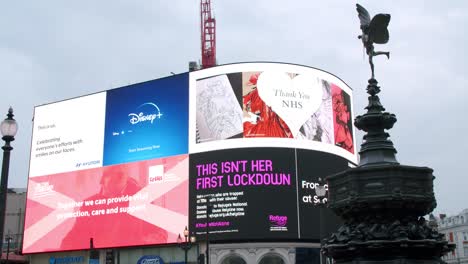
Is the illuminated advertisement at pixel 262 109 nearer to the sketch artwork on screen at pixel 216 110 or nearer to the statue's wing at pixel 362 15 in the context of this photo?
the sketch artwork on screen at pixel 216 110

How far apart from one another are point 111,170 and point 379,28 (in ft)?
161

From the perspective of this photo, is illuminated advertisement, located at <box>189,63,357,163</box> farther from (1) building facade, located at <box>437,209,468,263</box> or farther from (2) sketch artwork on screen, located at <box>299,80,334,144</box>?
(1) building facade, located at <box>437,209,468,263</box>

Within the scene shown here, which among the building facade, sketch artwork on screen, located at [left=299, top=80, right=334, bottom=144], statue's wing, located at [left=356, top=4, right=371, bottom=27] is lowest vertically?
statue's wing, located at [left=356, top=4, right=371, bottom=27]

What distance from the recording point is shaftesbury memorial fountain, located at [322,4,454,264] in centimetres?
859

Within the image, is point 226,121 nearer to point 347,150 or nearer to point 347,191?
point 347,150

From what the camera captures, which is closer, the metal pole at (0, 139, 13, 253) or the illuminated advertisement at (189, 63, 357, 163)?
Answer: the metal pole at (0, 139, 13, 253)

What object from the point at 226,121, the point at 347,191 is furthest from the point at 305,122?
the point at 347,191

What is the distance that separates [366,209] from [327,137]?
45.5 m

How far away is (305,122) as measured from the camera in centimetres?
5250

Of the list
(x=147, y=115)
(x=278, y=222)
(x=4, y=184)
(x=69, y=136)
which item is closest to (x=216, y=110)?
→ (x=147, y=115)

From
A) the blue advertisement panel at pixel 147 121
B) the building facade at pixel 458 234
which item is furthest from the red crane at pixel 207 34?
the building facade at pixel 458 234

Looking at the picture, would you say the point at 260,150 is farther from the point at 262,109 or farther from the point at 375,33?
the point at 375,33

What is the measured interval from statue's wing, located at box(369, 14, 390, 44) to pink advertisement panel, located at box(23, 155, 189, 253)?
4248 cm

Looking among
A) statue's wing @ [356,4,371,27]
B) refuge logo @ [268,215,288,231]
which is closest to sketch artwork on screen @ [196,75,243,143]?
refuge logo @ [268,215,288,231]
